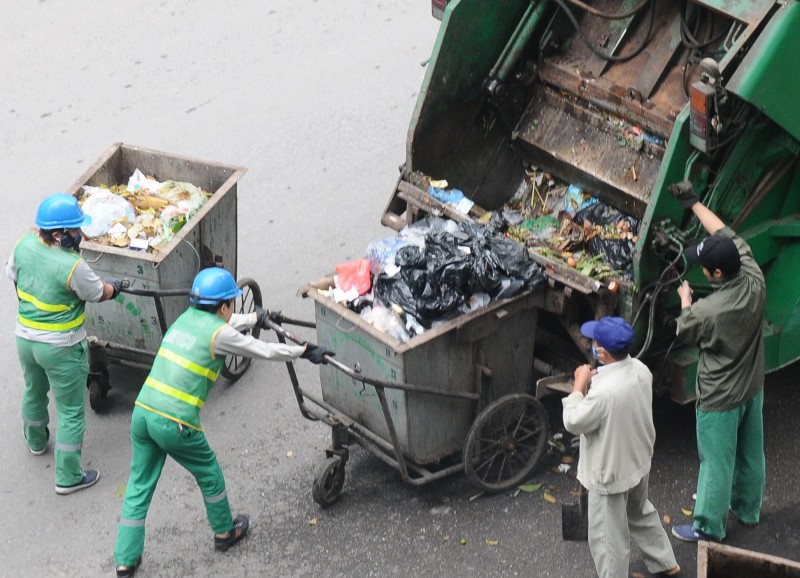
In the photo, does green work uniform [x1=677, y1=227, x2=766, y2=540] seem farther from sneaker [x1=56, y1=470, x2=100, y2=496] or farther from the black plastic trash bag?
sneaker [x1=56, y1=470, x2=100, y2=496]

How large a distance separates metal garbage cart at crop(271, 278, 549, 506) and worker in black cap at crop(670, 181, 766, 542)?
0.86 metres

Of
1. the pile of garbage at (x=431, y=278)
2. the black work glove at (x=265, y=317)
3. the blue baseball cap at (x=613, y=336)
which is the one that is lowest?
the black work glove at (x=265, y=317)

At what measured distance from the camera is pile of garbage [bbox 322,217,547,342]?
219 inches

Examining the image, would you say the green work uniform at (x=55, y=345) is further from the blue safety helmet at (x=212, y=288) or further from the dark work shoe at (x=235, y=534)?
the dark work shoe at (x=235, y=534)

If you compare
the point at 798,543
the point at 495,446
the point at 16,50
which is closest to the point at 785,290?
the point at 798,543

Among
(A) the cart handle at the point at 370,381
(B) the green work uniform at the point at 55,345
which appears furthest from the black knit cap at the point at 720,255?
(B) the green work uniform at the point at 55,345

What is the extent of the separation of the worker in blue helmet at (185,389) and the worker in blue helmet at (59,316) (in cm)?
70

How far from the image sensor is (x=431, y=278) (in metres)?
5.59

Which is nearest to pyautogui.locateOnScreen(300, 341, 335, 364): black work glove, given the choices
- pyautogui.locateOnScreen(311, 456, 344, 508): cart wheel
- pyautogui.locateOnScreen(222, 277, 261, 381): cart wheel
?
pyautogui.locateOnScreen(311, 456, 344, 508): cart wheel

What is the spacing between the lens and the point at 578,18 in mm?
6523

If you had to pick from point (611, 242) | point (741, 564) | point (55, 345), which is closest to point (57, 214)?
point (55, 345)

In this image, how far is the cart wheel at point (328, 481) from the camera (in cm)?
588

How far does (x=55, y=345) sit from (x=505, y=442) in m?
2.29

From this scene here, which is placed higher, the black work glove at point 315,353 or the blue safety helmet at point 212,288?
the blue safety helmet at point 212,288
